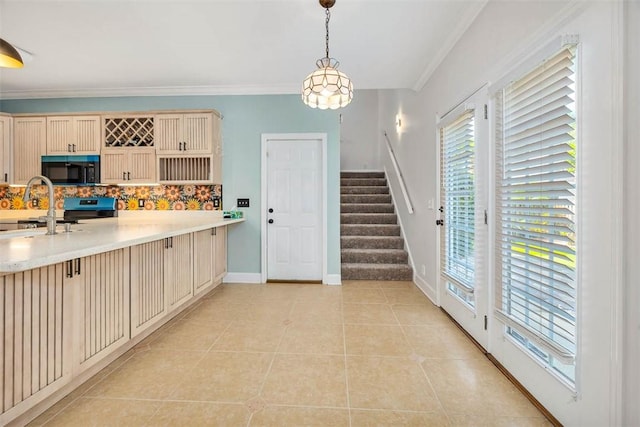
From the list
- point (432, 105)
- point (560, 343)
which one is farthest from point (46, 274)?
point (432, 105)

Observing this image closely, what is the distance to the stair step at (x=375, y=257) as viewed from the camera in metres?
4.47

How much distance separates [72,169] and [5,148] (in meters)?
0.95

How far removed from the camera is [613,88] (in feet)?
3.83

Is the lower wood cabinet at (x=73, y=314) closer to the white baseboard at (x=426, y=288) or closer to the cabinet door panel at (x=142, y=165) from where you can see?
the cabinet door panel at (x=142, y=165)

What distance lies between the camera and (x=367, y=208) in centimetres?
547

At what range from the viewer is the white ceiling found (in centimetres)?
237

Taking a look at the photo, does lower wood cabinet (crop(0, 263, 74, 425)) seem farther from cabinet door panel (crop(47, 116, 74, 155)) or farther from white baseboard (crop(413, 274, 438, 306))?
cabinet door panel (crop(47, 116, 74, 155))

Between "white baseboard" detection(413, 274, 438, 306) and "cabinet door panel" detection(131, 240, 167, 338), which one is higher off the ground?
"cabinet door panel" detection(131, 240, 167, 338)

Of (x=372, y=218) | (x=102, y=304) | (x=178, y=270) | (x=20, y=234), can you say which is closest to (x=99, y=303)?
(x=102, y=304)

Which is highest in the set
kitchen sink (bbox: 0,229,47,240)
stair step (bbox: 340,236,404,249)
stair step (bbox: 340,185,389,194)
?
stair step (bbox: 340,185,389,194)

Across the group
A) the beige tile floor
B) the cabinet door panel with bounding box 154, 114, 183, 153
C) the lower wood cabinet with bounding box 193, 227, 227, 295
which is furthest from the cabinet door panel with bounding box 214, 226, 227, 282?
the cabinet door panel with bounding box 154, 114, 183, 153

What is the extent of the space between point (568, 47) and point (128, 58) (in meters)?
3.84

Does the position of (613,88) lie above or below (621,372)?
above

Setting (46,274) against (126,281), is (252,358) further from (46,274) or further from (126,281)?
(46,274)
